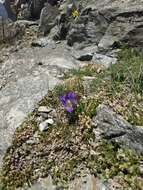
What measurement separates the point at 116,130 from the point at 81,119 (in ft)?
2.22

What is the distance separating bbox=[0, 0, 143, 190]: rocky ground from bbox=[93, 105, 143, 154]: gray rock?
0.01 m

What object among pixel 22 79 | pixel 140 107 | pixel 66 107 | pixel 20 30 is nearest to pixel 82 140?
pixel 66 107

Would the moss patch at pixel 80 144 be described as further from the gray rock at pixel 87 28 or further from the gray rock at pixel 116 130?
the gray rock at pixel 87 28

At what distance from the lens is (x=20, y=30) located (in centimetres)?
1410

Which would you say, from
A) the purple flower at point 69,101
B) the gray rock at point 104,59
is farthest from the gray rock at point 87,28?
the purple flower at point 69,101

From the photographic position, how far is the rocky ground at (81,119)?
565cm

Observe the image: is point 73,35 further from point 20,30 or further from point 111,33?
point 20,30

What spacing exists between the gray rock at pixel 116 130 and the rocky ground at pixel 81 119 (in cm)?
1

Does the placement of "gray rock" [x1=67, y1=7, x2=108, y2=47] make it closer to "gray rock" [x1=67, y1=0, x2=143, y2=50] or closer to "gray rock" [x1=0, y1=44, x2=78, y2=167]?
"gray rock" [x1=67, y1=0, x2=143, y2=50]

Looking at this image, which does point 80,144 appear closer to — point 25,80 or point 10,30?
point 25,80

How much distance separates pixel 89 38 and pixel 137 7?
1.68m

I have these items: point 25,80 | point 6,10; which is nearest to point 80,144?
point 25,80

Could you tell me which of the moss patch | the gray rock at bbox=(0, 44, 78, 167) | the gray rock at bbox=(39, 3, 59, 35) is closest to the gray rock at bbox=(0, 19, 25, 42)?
the gray rock at bbox=(39, 3, 59, 35)

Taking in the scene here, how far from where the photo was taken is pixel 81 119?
6344 mm
